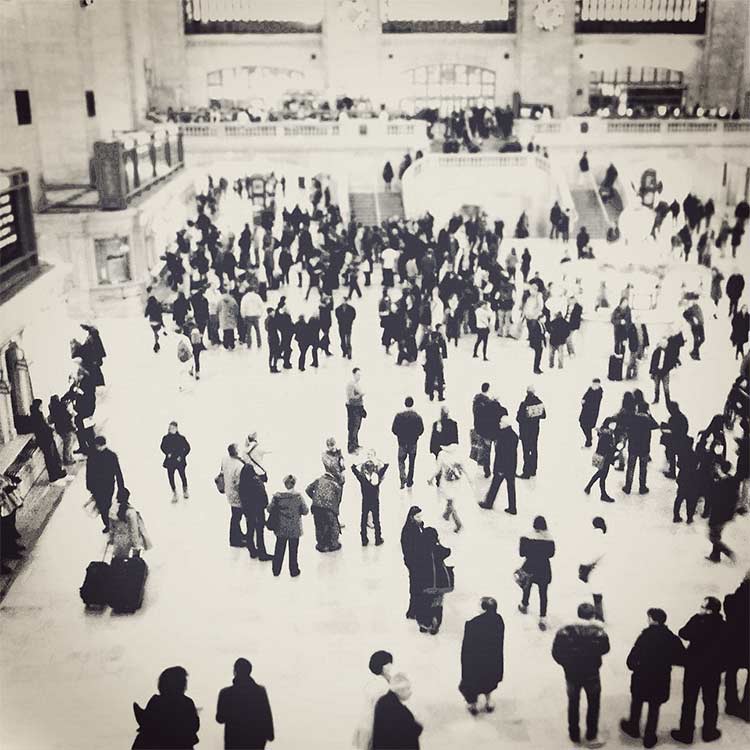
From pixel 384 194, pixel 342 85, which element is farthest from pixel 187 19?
pixel 384 194

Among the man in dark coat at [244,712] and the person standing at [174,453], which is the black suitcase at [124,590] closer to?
the person standing at [174,453]

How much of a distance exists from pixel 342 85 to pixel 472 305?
507 inches

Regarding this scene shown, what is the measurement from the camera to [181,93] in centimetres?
2570

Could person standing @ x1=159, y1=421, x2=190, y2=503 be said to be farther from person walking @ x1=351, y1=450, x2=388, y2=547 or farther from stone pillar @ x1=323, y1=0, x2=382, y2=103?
stone pillar @ x1=323, y1=0, x2=382, y2=103

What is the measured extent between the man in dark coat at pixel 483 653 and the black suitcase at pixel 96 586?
345 cm

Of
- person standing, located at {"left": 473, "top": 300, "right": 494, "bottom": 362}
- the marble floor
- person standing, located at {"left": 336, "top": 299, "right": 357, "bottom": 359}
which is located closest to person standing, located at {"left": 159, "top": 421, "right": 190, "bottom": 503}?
the marble floor

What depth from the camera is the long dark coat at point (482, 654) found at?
7.13 metres

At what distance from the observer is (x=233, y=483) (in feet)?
29.6

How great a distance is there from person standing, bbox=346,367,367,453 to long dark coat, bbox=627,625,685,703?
15.3ft

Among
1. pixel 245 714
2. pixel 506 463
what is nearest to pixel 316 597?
pixel 245 714

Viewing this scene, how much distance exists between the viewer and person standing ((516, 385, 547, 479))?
399 inches

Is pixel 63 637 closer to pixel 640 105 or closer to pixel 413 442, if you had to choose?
pixel 413 442

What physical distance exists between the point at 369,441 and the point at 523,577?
3.42 m

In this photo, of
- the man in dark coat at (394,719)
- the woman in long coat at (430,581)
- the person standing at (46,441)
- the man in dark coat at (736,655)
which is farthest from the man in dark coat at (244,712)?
the person standing at (46,441)
